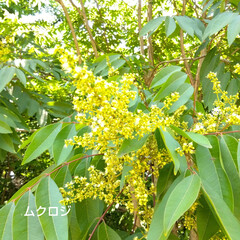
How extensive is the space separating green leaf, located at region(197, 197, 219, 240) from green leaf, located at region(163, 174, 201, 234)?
7.0 inches

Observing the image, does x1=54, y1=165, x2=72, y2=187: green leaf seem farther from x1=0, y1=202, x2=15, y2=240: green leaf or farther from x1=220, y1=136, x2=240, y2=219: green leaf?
x1=220, y1=136, x2=240, y2=219: green leaf

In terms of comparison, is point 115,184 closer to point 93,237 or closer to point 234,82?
point 93,237

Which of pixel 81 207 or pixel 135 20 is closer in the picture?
pixel 81 207

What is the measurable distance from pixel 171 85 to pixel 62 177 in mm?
546

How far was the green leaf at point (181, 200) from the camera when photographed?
0.74m

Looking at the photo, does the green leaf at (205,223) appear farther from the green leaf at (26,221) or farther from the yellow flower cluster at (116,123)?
the green leaf at (26,221)

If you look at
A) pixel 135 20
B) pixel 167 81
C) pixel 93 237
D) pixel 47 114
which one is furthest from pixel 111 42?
pixel 93 237

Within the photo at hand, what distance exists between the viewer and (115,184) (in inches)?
41.1

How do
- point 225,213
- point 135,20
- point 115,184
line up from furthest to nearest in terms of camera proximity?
1. point 135,20
2. point 115,184
3. point 225,213

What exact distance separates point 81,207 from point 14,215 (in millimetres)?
294

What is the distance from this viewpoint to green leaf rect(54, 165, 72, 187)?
1171 millimetres

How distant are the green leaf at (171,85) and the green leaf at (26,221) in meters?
0.60

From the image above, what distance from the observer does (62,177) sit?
3.88 feet

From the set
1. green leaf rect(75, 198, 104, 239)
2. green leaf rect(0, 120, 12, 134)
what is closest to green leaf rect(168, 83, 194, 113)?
green leaf rect(75, 198, 104, 239)
